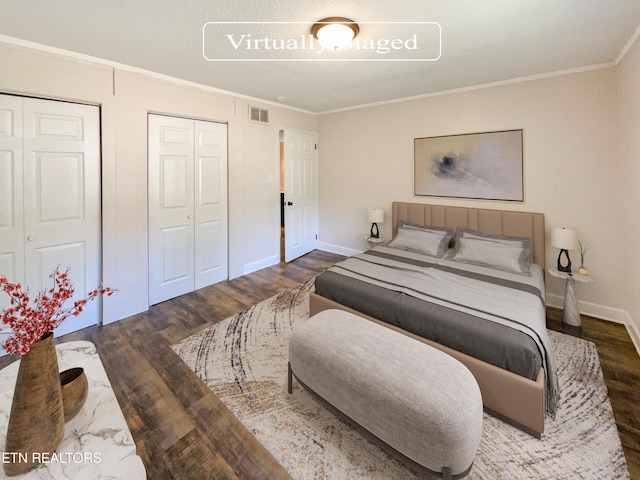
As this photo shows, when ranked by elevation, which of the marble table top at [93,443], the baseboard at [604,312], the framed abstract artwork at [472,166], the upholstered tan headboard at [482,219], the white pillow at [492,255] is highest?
the framed abstract artwork at [472,166]

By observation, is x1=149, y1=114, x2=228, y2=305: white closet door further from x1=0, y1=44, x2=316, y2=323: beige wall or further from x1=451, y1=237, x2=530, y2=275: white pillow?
x1=451, y1=237, x2=530, y2=275: white pillow

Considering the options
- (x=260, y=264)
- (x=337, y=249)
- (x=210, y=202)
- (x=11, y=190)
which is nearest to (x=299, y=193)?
(x=337, y=249)

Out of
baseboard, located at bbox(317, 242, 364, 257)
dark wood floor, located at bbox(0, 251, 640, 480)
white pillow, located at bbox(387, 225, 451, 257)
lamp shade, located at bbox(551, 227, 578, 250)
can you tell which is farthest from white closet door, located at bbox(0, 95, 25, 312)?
lamp shade, located at bbox(551, 227, 578, 250)

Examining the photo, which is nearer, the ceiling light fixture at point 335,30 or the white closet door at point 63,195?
the ceiling light fixture at point 335,30

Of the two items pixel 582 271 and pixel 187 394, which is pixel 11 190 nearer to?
pixel 187 394

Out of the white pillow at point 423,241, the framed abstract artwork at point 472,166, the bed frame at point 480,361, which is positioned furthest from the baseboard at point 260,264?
the framed abstract artwork at point 472,166

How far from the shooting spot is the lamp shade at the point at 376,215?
14.7 feet

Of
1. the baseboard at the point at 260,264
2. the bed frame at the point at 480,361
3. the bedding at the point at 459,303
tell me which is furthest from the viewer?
the baseboard at the point at 260,264

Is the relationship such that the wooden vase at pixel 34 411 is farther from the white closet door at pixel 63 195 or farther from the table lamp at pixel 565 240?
the table lamp at pixel 565 240

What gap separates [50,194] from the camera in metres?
2.60

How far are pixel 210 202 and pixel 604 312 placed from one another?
4.63 metres

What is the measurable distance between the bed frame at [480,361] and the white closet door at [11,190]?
8.41 feet

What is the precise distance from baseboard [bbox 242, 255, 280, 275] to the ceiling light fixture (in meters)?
3.10

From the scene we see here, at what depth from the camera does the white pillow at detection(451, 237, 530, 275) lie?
9.50ft
